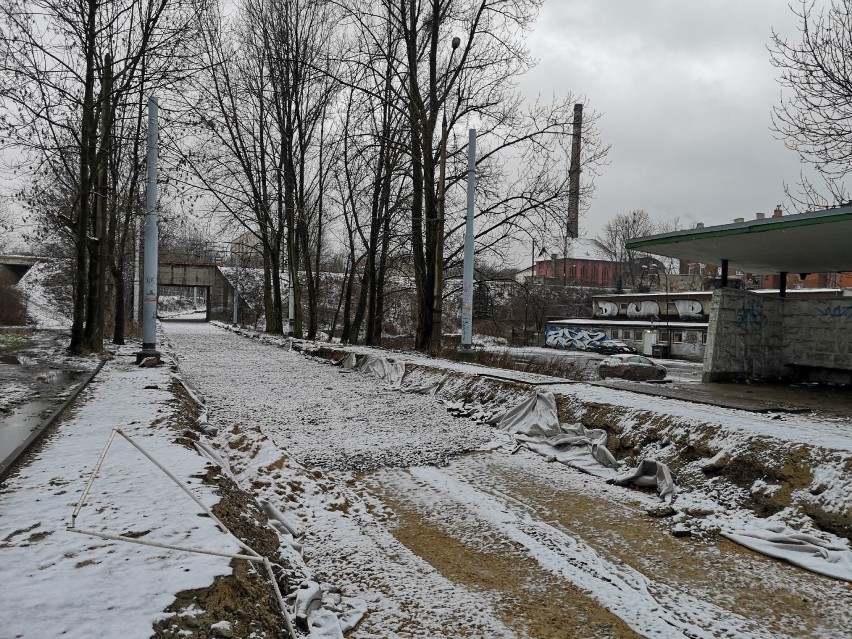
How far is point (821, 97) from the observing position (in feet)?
36.8

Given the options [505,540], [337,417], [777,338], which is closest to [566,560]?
[505,540]

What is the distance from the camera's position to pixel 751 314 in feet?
42.2

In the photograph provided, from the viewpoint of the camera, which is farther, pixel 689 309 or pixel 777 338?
pixel 689 309

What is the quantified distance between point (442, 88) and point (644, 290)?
169 ft

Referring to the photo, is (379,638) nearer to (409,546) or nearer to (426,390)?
(409,546)

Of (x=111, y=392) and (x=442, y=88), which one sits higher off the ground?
(x=442, y=88)

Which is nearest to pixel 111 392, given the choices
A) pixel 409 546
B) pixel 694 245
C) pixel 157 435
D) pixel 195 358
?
pixel 157 435

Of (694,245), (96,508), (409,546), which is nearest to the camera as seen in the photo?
(96,508)

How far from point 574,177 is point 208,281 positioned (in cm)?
4837

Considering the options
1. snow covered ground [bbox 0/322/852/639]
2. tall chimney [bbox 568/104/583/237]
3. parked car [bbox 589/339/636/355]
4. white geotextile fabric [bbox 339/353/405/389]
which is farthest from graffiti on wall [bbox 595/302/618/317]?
snow covered ground [bbox 0/322/852/639]

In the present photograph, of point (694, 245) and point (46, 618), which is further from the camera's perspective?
point (694, 245)

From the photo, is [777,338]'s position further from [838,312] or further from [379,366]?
[379,366]

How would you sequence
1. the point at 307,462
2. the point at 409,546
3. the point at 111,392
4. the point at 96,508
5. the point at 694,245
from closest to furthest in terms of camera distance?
the point at 96,508 < the point at 409,546 < the point at 307,462 < the point at 111,392 < the point at 694,245

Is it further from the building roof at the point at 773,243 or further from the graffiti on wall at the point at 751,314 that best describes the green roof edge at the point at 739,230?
the graffiti on wall at the point at 751,314
